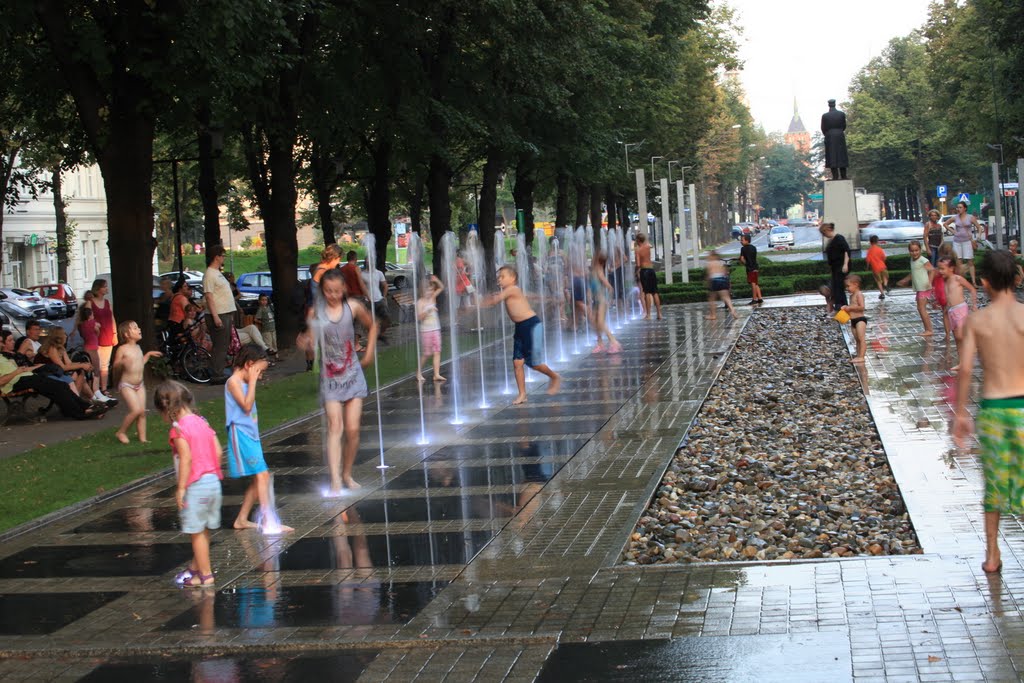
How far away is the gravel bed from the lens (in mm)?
8398

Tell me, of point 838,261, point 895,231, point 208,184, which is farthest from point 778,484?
point 895,231

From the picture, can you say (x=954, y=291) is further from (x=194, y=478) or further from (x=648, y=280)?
(x=648, y=280)

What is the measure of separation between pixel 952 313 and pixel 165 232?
210ft

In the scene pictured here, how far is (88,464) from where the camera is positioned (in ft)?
42.8

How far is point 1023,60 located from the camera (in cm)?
4097

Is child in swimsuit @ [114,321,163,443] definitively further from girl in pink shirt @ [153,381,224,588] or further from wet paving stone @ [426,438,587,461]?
girl in pink shirt @ [153,381,224,588]

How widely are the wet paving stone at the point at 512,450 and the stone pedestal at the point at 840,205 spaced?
29807mm

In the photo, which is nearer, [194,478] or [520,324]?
[194,478]

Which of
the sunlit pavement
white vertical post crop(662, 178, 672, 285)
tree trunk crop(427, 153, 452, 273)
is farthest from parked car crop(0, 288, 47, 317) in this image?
the sunlit pavement

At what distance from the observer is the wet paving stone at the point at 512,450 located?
40.7ft

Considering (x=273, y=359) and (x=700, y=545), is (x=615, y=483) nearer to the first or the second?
(x=700, y=545)

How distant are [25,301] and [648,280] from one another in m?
27.9

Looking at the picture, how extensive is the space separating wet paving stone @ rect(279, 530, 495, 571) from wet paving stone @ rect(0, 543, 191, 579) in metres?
0.81

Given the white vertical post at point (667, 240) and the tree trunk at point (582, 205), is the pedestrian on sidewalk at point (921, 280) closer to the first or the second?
the white vertical post at point (667, 240)
